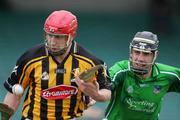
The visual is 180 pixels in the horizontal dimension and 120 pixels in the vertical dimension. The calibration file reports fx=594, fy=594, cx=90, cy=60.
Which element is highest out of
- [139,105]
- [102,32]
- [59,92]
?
[59,92]

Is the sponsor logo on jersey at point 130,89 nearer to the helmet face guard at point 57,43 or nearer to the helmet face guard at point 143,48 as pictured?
the helmet face guard at point 143,48

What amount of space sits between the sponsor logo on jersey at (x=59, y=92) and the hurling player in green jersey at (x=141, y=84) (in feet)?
1.36

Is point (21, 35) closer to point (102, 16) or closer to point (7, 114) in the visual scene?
point (102, 16)

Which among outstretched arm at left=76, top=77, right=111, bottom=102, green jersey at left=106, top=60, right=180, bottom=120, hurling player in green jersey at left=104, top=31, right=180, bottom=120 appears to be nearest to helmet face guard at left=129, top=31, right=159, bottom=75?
hurling player in green jersey at left=104, top=31, right=180, bottom=120

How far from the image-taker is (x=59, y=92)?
4.35 metres

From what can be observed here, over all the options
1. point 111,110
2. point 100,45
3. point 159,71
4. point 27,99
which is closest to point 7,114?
point 27,99

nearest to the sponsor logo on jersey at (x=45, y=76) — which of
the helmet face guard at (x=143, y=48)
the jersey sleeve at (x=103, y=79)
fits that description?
the jersey sleeve at (x=103, y=79)

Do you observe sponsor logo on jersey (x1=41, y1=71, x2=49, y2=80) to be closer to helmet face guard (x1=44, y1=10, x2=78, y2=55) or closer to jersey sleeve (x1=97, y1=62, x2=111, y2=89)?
helmet face guard (x1=44, y1=10, x2=78, y2=55)

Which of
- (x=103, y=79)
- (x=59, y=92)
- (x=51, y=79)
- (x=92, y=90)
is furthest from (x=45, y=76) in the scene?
(x=92, y=90)

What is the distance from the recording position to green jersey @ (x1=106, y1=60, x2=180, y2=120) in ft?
15.5

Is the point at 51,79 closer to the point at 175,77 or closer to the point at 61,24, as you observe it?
the point at 61,24

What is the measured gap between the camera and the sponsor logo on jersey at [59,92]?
4.35 m

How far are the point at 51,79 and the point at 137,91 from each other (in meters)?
0.77

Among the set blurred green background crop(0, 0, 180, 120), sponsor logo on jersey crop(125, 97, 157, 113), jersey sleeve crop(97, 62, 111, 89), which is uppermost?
jersey sleeve crop(97, 62, 111, 89)
